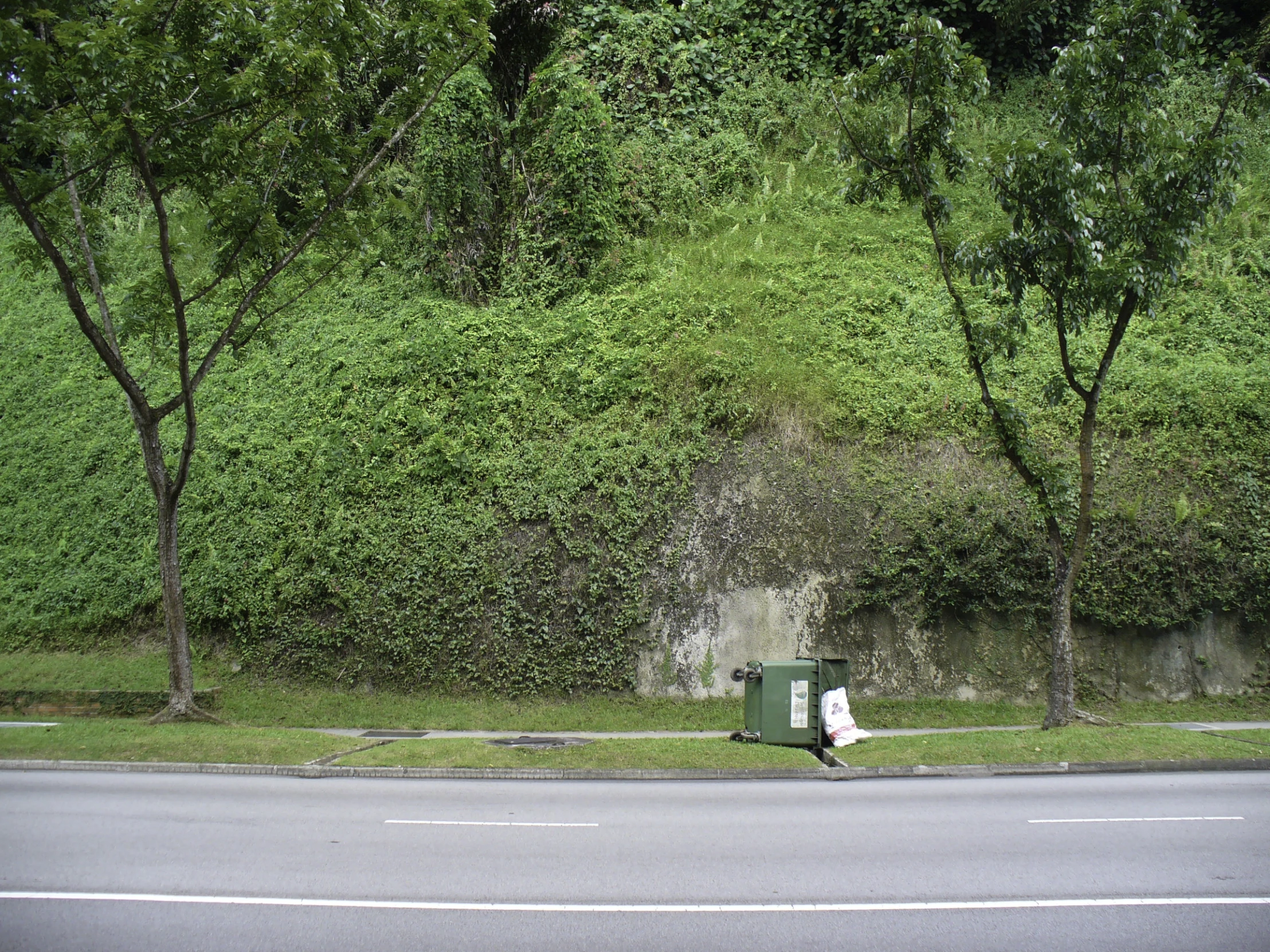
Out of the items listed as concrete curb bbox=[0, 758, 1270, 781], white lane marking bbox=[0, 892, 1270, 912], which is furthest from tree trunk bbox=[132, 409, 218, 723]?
white lane marking bbox=[0, 892, 1270, 912]

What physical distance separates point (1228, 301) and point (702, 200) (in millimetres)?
11124

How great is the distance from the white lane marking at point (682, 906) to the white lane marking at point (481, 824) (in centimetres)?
203

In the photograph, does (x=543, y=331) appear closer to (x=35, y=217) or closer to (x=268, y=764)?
(x=35, y=217)

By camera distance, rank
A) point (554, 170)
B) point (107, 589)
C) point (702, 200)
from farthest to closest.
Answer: point (702, 200), point (554, 170), point (107, 589)

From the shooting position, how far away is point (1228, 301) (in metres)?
16.7

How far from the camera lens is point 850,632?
40.9ft

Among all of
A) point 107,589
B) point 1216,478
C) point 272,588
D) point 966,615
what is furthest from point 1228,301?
point 107,589

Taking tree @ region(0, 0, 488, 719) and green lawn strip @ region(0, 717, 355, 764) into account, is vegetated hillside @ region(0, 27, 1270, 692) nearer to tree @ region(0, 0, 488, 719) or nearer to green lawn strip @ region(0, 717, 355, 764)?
tree @ region(0, 0, 488, 719)

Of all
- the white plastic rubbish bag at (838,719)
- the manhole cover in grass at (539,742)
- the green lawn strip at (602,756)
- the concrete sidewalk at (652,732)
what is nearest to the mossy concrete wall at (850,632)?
the concrete sidewalk at (652,732)

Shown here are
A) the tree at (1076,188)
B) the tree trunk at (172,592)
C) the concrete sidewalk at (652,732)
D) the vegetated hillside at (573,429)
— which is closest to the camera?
the tree at (1076,188)

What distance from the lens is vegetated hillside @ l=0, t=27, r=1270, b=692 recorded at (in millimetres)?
12641

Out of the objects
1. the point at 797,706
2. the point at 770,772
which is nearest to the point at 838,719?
the point at 797,706

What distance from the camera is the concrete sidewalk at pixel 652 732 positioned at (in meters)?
11.2

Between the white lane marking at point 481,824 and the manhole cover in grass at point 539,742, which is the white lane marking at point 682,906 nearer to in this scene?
the white lane marking at point 481,824
